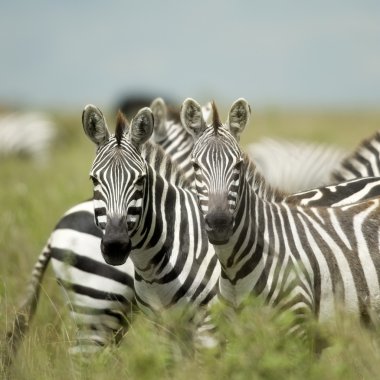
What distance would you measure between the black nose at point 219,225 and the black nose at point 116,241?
1.98ft

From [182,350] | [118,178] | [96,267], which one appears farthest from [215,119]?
[96,267]

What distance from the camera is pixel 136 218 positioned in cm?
562

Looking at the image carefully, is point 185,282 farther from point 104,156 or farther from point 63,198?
point 63,198

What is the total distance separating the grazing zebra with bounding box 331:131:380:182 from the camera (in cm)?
812

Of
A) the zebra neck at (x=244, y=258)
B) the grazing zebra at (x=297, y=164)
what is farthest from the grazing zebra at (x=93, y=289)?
the grazing zebra at (x=297, y=164)

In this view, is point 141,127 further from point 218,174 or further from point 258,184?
point 258,184

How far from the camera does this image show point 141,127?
19.3ft

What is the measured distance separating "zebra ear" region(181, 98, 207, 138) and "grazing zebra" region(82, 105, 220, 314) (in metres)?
0.26

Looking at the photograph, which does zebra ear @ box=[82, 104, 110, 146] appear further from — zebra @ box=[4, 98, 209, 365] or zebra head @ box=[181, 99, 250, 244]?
zebra head @ box=[181, 99, 250, 244]

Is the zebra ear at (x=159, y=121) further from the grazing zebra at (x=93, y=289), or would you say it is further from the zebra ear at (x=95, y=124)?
the zebra ear at (x=95, y=124)

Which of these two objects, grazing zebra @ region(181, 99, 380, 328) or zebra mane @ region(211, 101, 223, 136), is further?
zebra mane @ region(211, 101, 223, 136)

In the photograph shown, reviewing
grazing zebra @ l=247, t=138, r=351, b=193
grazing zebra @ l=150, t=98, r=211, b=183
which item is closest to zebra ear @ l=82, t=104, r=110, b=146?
grazing zebra @ l=150, t=98, r=211, b=183

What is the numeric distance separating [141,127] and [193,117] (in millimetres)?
399

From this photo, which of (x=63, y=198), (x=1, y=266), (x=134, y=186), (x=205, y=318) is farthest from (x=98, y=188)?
(x=63, y=198)
